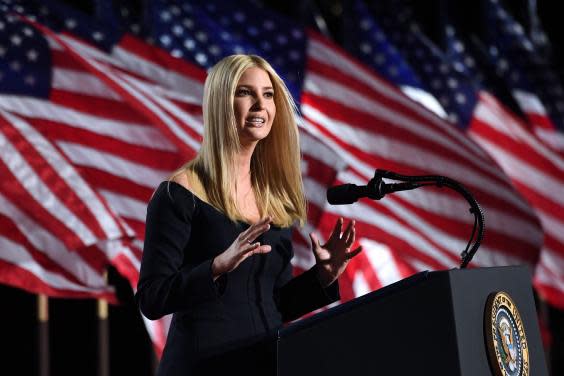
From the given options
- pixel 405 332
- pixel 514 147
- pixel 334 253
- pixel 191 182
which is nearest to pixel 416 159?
pixel 514 147

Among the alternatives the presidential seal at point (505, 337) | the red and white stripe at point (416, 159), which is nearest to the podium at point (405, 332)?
the presidential seal at point (505, 337)

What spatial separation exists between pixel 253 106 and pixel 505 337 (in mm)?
744

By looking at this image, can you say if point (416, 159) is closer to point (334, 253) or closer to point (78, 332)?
point (78, 332)

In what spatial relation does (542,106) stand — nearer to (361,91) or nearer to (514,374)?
(361,91)

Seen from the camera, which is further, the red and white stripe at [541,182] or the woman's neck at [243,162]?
the red and white stripe at [541,182]

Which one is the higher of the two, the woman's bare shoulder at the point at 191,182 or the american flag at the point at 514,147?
the american flag at the point at 514,147

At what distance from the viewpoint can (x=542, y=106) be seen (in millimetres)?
7117

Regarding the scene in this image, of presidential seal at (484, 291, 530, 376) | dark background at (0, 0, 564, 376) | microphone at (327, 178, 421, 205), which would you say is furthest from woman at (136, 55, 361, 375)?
dark background at (0, 0, 564, 376)

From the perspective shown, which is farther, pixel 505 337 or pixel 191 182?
pixel 191 182

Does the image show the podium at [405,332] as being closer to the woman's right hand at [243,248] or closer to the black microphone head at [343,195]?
the woman's right hand at [243,248]

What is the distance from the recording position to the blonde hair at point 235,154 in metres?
1.97

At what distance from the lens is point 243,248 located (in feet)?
5.48

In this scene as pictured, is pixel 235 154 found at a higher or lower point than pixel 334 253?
higher

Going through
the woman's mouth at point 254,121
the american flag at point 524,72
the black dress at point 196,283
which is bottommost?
the black dress at point 196,283
